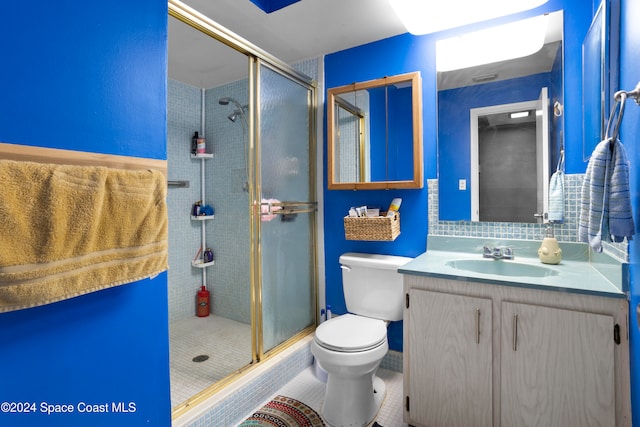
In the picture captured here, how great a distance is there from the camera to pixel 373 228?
2.01 metres

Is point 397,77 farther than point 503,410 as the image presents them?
Yes

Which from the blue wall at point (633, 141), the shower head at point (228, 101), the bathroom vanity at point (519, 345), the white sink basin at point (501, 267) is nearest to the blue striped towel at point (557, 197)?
the bathroom vanity at point (519, 345)

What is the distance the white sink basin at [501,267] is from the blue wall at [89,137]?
4.81 feet

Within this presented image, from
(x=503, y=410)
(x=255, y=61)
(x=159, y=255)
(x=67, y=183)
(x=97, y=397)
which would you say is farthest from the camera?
(x=255, y=61)

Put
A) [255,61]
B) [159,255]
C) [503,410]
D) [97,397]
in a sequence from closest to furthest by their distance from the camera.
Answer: [97,397] → [159,255] → [503,410] → [255,61]

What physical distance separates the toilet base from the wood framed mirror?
1149mm

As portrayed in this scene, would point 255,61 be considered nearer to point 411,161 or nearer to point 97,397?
point 411,161

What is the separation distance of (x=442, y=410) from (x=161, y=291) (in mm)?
1348

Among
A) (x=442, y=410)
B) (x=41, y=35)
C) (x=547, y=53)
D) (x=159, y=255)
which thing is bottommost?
(x=442, y=410)

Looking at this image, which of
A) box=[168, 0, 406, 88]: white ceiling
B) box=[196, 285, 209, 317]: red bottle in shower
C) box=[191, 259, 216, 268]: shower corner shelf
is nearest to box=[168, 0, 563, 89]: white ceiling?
box=[168, 0, 406, 88]: white ceiling

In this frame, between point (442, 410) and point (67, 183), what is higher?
point (67, 183)

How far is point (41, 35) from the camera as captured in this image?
894 mm

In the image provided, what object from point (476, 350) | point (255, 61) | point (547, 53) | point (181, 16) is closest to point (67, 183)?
point (181, 16)

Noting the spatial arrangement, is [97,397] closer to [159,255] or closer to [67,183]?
[159,255]
